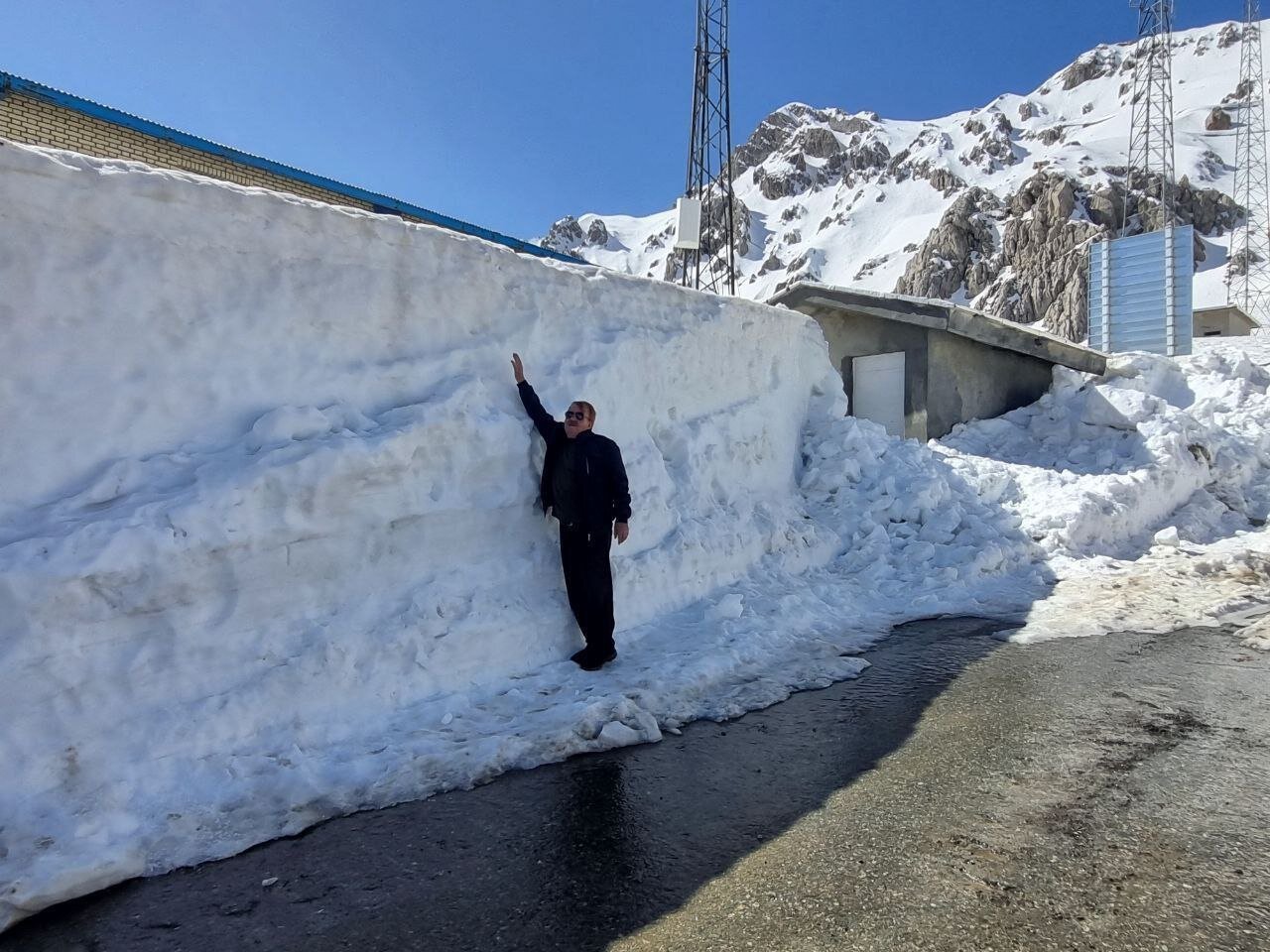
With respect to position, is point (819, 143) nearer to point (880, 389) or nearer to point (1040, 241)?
point (1040, 241)

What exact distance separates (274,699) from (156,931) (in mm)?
1259

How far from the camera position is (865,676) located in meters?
4.98

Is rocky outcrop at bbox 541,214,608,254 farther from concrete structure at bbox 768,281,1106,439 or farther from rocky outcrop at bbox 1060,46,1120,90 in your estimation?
concrete structure at bbox 768,281,1106,439

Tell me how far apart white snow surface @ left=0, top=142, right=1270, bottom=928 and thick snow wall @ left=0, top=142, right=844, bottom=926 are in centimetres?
1

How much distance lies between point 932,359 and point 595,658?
10.00 m

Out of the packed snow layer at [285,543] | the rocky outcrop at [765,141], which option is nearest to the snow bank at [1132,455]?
the packed snow layer at [285,543]

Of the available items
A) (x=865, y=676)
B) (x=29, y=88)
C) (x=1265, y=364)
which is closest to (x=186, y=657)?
(x=865, y=676)

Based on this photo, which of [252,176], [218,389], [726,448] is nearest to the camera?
[218,389]

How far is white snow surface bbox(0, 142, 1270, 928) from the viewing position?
10.3ft

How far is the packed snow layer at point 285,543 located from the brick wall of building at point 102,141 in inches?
203

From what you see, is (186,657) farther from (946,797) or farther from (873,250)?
(873,250)

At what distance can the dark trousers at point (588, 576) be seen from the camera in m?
4.96

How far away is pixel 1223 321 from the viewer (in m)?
26.4

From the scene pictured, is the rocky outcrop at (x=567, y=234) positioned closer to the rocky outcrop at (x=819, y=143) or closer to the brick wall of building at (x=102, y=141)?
the rocky outcrop at (x=819, y=143)
